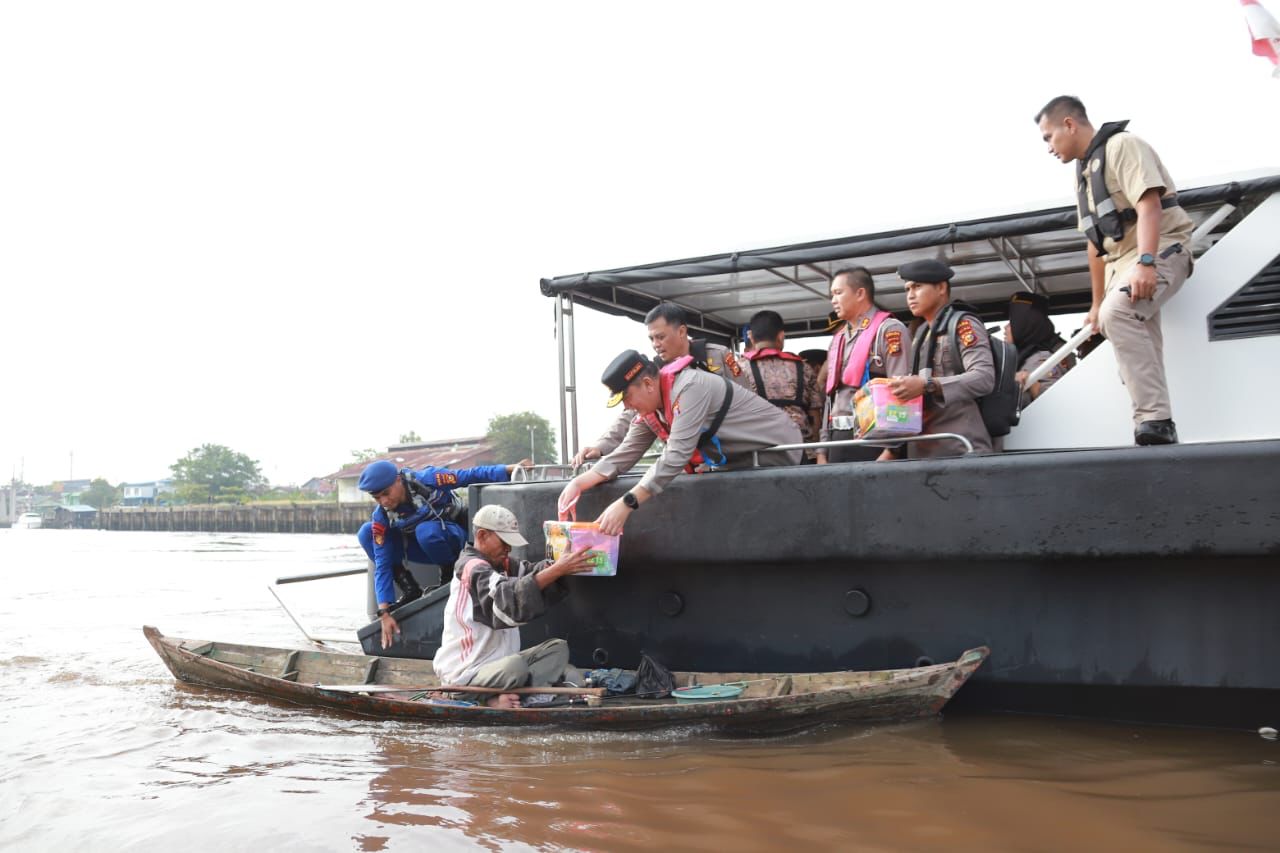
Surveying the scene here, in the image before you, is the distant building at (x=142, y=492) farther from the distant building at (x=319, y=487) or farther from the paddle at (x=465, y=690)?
the paddle at (x=465, y=690)

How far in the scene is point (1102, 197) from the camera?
369cm

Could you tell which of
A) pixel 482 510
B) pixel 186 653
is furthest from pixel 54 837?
pixel 186 653

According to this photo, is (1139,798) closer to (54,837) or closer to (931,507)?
(931,507)

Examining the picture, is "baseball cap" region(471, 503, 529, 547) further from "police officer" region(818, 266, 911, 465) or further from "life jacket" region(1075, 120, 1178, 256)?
"life jacket" region(1075, 120, 1178, 256)

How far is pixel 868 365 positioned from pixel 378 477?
3114 millimetres

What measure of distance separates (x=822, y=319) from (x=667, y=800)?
4646 mm

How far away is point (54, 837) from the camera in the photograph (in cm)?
333

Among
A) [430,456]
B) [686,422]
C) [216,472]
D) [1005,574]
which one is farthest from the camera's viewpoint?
[216,472]

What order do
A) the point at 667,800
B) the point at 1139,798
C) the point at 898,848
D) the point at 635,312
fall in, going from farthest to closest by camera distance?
the point at 635,312, the point at 667,800, the point at 1139,798, the point at 898,848

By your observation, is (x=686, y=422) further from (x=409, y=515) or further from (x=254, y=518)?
(x=254, y=518)

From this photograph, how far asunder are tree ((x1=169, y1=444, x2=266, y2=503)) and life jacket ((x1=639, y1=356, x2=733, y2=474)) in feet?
274

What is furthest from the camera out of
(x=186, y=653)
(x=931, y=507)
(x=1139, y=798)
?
(x=186, y=653)

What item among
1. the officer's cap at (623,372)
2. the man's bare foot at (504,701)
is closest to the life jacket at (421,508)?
the man's bare foot at (504,701)

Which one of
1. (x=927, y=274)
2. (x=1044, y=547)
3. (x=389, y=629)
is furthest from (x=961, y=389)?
(x=389, y=629)
